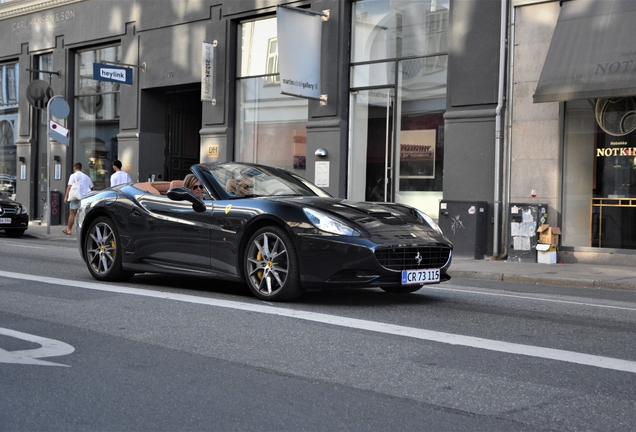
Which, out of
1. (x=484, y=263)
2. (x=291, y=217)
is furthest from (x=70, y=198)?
(x=291, y=217)

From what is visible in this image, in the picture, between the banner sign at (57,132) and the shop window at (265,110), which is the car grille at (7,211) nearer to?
the banner sign at (57,132)

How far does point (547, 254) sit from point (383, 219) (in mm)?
7922

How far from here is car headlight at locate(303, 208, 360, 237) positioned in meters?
7.26

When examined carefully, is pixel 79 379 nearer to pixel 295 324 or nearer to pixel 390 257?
pixel 295 324

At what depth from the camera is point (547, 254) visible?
579 inches

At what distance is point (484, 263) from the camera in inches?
567

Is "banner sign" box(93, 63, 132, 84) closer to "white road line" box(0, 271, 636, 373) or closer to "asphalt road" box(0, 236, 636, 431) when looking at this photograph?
"asphalt road" box(0, 236, 636, 431)

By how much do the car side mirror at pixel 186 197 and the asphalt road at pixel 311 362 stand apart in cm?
87

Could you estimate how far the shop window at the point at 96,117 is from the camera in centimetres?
2527

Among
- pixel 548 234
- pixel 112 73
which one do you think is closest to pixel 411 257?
pixel 548 234

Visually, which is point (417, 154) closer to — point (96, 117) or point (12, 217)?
point (12, 217)

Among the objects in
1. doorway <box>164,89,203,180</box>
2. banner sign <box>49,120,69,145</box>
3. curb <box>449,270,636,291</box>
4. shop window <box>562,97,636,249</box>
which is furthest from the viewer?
doorway <box>164,89,203,180</box>

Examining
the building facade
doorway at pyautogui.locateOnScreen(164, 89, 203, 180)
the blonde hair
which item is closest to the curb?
the building facade

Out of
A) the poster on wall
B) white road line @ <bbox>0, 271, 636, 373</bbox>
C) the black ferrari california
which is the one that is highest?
the poster on wall
